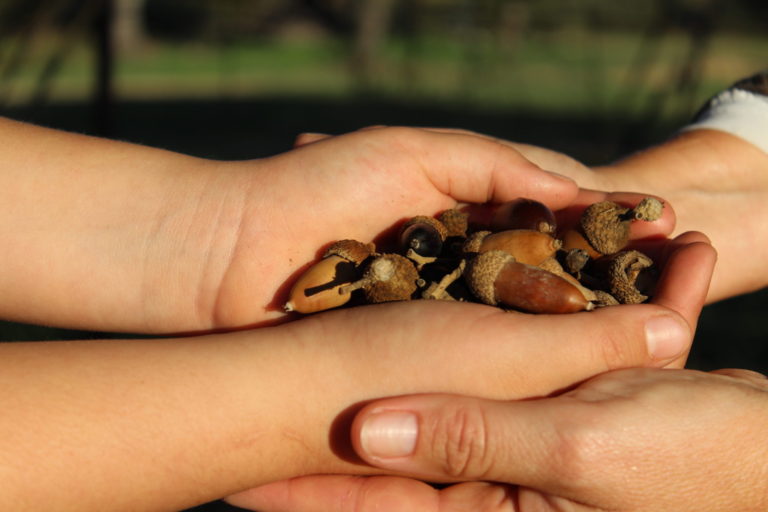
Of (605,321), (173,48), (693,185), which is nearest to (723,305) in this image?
(693,185)

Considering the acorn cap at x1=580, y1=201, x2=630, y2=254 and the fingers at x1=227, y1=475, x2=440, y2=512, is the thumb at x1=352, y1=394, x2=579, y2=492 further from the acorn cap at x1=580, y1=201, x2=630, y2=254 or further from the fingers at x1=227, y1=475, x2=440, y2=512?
the acorn cap at x1=580, y1=201, x2=630, y2=254

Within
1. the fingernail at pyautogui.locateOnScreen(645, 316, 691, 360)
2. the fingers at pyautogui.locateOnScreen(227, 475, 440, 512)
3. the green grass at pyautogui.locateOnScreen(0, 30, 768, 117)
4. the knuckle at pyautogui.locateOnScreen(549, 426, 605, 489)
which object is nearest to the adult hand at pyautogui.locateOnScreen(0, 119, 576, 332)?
the fingers at pyautogui.locateOnScreen(227, 475, 440, 512)

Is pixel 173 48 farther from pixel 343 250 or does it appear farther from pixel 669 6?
→ pixel 343 250

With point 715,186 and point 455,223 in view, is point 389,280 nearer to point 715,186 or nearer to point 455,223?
point 455,223

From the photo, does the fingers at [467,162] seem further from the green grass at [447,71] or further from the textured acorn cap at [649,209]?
the green grass at [447,71]

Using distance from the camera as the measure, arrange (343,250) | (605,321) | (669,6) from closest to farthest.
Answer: (605,321), (343,250), (669,6)

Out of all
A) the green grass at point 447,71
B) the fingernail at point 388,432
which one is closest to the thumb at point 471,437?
the fingernail at point 388,432
